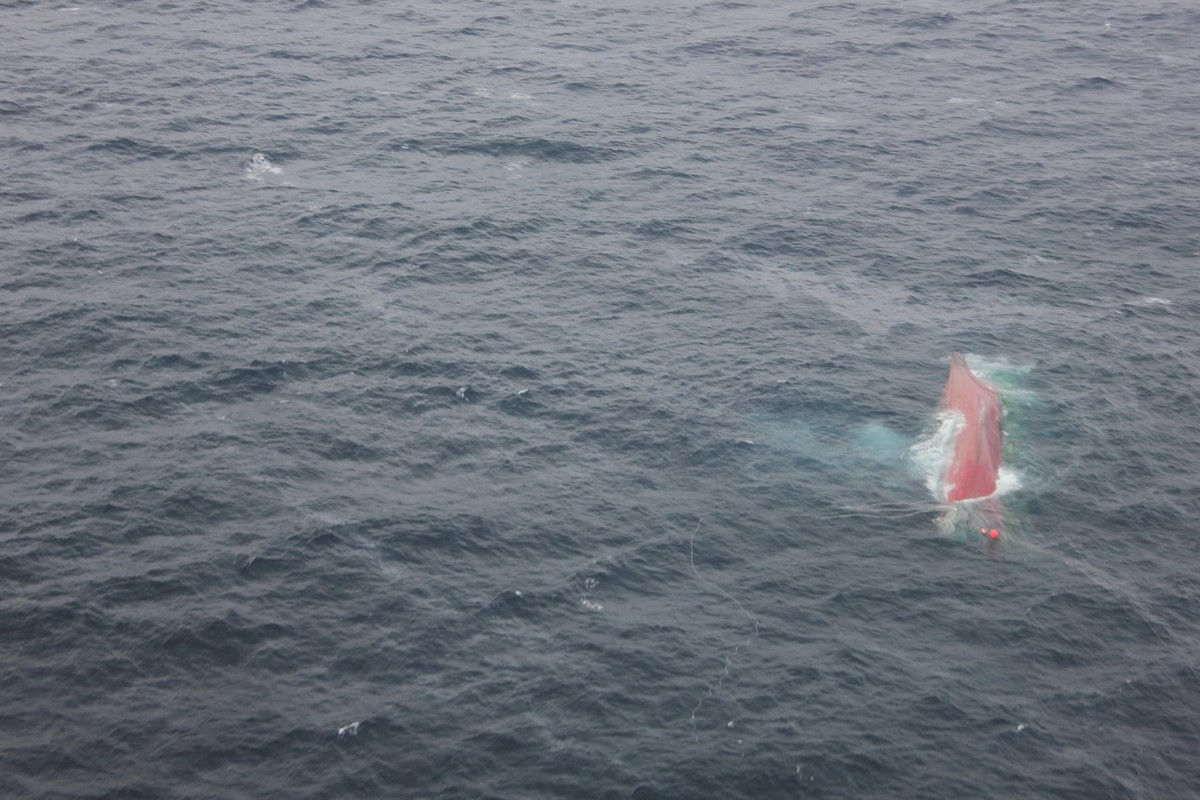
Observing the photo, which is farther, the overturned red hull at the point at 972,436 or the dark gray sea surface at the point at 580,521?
the overturned red hull at the point at 972,436

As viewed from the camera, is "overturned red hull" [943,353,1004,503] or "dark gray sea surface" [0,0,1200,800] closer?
"dark gray sea surface" [0,0,1200,800]

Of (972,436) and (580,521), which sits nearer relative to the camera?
(580,521)

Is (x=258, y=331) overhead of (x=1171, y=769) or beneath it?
overhead

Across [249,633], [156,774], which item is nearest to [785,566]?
[249,633]

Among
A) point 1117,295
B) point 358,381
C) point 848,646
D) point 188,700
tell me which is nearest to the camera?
point 188,700

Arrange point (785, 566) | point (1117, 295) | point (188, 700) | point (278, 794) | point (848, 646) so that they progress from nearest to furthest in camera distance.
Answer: point (278, 794), point (188, 700), point (848, 646), point (785, 566), point (1117, 295)

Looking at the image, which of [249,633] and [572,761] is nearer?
[572,761]

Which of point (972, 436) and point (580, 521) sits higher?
point (972, 436)

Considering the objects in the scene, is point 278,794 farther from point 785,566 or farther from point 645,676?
point 785,566
